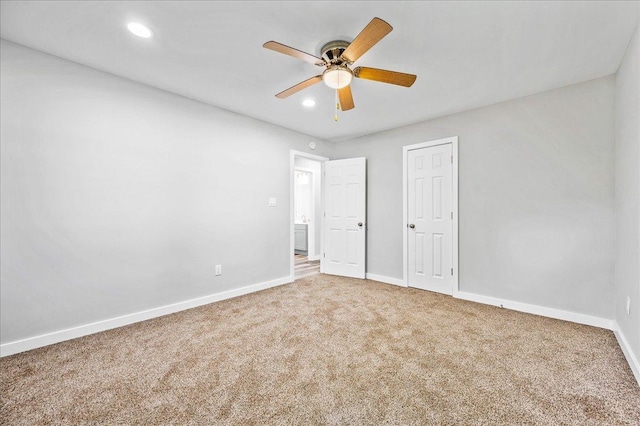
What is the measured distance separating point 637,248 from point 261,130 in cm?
397

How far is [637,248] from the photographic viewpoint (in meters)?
1.89

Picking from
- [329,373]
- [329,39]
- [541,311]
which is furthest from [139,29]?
[541,311]

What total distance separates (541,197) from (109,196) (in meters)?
4.51

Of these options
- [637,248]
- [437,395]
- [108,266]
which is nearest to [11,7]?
[108,266]

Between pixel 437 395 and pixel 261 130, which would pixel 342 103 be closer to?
pixel 261 130

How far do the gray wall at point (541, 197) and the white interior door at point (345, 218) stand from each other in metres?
1.31

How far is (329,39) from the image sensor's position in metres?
2.05

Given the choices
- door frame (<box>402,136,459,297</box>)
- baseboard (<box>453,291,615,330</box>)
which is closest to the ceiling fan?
door frame (<box>402,136,459,297</box>)

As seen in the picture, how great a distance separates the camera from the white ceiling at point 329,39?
69.7 inches

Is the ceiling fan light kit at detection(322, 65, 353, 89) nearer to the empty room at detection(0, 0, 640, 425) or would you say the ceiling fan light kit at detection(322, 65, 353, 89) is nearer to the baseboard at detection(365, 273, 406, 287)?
the empty room at detection(0, 0, 640, 425)

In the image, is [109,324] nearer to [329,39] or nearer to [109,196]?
[109,196]

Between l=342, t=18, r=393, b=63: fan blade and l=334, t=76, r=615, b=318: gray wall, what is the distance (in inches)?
92.3

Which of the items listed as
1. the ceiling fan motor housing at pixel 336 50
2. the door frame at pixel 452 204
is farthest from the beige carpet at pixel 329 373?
the ceiling fan motor housing at pixel 336 50

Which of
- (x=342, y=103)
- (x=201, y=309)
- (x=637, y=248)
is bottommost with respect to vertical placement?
(x=201, y=309)
